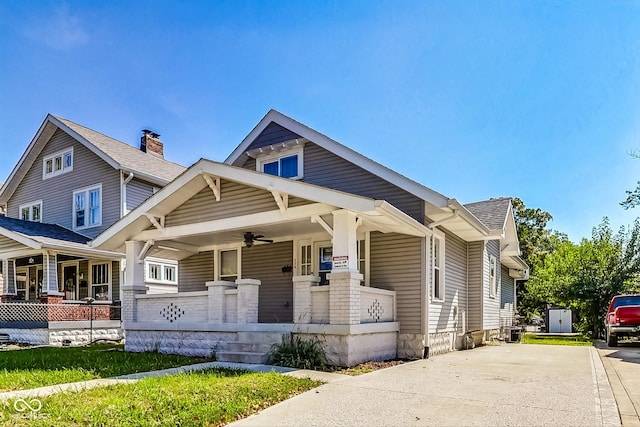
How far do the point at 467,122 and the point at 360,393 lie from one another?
40.2ft

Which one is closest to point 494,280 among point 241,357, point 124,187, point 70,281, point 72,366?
point 241,357

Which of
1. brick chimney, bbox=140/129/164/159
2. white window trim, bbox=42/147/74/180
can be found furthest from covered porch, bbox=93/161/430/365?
brick chimney, bbox=140/129/164/159

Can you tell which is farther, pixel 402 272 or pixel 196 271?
pixel 196 271

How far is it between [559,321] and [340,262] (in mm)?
24304

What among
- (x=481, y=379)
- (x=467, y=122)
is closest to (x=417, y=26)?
(x=467, y=122)

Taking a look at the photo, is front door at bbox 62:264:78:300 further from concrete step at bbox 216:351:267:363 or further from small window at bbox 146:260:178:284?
concrete step at bbox 216:351:267:363

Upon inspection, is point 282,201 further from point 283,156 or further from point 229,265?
point 229,265

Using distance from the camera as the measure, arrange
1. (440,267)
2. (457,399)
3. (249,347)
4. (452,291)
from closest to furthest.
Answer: (457,399), (249,347), (440,267), (452,291)

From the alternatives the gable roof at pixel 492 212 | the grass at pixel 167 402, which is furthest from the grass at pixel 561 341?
the grass at pixel 167 402

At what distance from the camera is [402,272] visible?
11.2 metres

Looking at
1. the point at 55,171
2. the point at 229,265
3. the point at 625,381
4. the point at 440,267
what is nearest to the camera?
the point at 625,381

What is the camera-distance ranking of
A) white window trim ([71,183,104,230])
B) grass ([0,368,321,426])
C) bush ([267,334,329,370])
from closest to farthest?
1. grass ([0,368,321,426])
2. bush ([267,334,329,370])
3. white window trim ([71,183,104,230])

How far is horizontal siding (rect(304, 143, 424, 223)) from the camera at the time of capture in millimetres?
11328

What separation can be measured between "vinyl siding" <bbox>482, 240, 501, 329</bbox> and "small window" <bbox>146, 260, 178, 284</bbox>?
11.7 m
